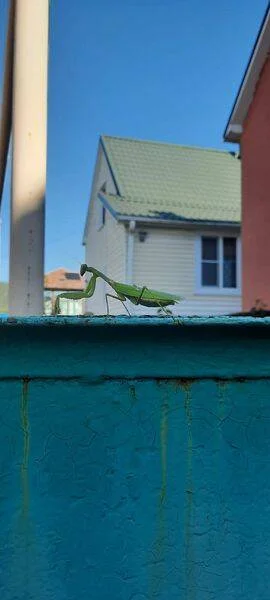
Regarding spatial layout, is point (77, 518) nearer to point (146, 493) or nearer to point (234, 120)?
point (146, 493)

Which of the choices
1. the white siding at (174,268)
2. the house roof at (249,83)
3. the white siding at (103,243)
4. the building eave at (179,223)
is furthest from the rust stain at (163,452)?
the white siding at (174,268)

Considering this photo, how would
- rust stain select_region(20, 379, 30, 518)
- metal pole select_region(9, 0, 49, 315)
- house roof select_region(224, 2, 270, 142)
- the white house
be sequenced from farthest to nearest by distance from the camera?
the white house → house roof select_region(224, 2, 270, 142) → metal pole select_region(9, 0, 49, 315) → rust stain select_region(20, 379, 30, 518)

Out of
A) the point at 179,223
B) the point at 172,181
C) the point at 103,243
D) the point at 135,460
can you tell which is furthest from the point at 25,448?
the point at 103,243

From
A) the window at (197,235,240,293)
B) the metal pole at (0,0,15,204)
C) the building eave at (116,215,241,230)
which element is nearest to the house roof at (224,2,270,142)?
the building eave at (116,215,241,230)

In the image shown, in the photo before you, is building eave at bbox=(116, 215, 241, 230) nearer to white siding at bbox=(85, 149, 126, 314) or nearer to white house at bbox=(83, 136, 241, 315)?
white house at bbox=(83, 136, 241, 315)

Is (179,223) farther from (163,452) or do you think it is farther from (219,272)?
(163,452)

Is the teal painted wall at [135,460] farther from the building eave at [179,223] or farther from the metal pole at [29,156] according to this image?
the building eave at [179,223]

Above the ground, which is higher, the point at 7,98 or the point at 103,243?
the point at 103,243
